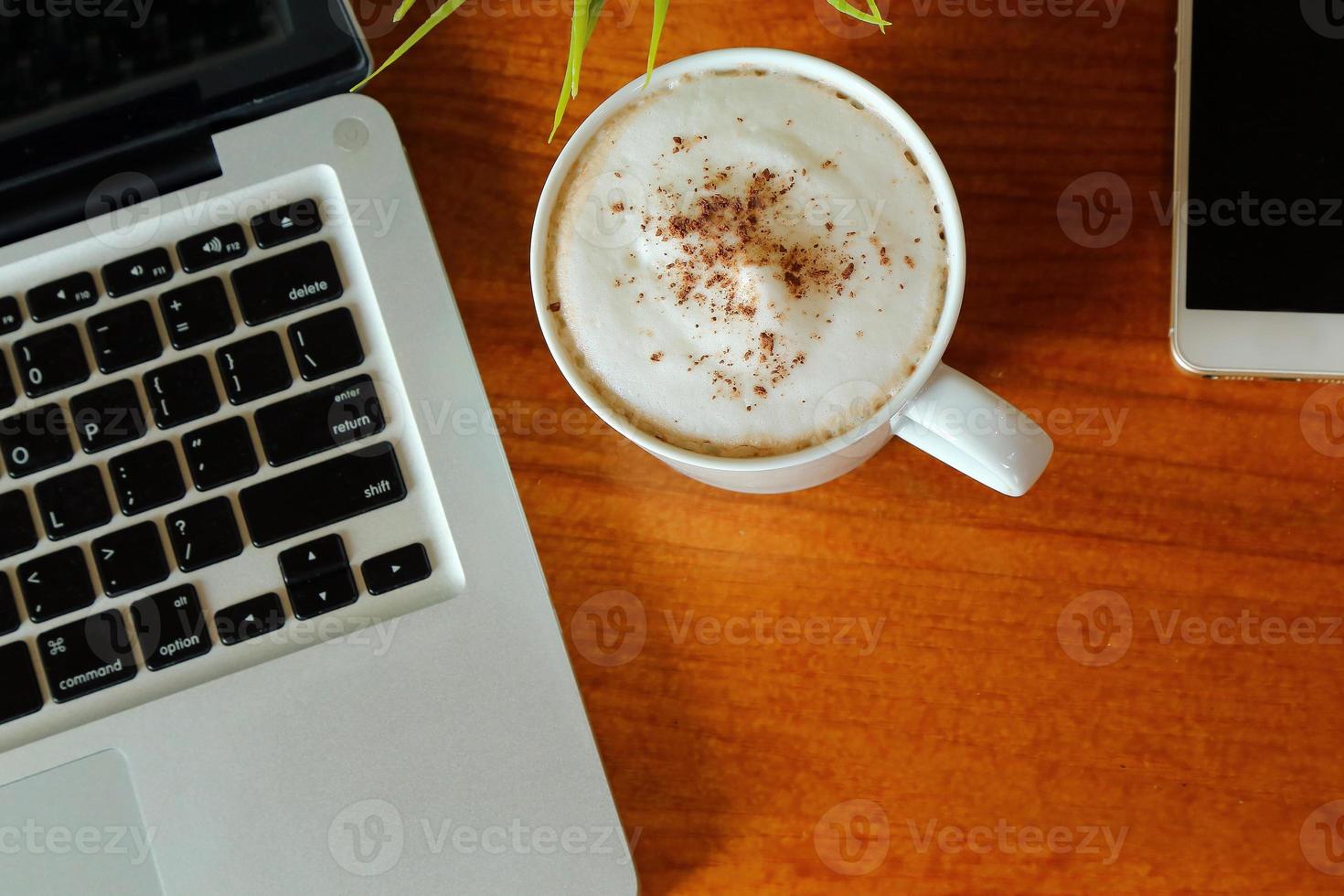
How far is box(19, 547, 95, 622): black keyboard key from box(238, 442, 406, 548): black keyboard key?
75mm

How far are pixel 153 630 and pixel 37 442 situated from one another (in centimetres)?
10

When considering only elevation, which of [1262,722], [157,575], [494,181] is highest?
[494,181]

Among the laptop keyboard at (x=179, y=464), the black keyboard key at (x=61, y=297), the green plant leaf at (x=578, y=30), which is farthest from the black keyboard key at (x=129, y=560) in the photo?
the green plant leaf at (x=578, y=30)

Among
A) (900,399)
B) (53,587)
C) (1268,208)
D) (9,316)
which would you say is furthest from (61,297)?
(1268,208)

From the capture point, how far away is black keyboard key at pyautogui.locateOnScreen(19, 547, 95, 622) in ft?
1.42

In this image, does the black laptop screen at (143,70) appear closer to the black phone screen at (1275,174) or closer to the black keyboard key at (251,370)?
the black keyboard key at (251,370)

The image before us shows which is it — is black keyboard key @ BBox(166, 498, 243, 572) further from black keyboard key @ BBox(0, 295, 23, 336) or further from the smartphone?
the smartphone

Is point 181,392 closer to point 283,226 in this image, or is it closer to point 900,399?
point 283,226

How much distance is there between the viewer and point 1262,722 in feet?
1.54

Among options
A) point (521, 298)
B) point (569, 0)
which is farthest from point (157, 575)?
point (569, 0)

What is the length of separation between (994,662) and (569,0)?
383mm

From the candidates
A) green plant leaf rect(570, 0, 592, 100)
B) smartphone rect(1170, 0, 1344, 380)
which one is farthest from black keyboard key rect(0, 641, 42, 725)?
smartphone rect(1170, 0, 1344, 380)

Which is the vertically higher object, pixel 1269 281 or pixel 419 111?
pixel 419 111

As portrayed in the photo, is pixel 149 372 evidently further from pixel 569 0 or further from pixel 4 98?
pixel 569 0
